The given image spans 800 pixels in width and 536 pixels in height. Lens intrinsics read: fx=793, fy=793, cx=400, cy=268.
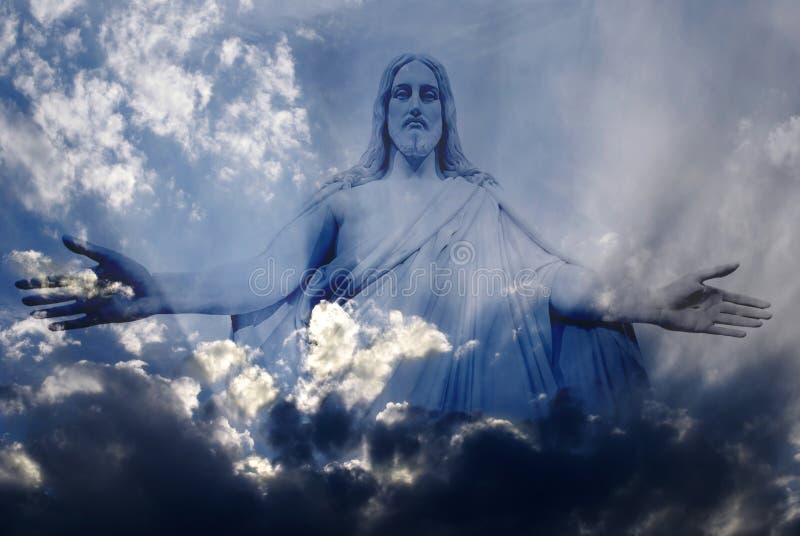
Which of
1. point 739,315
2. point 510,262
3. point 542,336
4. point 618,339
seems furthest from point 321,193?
point 739,315

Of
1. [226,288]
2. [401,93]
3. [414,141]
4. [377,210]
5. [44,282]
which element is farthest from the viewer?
[401,93]

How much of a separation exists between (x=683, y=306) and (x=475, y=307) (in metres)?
2.65

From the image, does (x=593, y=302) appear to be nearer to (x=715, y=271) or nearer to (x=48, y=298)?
(x=715, y=271)

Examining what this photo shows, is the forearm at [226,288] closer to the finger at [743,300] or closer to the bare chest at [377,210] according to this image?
the bare chest at [377,210]

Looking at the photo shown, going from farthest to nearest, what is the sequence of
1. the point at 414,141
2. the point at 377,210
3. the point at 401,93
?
1. the point at 401,93
2. the point at 414,141
3. the point at 377,210

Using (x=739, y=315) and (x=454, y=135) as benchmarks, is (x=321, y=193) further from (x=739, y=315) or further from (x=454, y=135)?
(x=739, y=315)

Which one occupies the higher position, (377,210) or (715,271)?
(377,210)

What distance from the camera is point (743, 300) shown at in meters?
9.95

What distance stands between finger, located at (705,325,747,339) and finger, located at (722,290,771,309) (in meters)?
0.36

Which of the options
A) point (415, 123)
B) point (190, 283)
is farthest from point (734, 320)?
point (190, 283)

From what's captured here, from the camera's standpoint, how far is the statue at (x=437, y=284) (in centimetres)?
996

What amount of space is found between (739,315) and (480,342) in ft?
10.7

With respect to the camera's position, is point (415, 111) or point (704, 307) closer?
point (704, 307)

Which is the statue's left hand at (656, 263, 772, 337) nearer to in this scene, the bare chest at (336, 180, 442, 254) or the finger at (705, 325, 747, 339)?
the finger at (705, 325, 747, 339)
